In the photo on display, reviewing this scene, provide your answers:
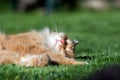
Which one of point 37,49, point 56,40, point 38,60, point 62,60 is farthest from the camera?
point 56,40

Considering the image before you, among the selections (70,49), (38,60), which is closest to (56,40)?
(70,49)

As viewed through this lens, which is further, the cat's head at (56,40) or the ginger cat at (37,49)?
the cat's head at (56,40)

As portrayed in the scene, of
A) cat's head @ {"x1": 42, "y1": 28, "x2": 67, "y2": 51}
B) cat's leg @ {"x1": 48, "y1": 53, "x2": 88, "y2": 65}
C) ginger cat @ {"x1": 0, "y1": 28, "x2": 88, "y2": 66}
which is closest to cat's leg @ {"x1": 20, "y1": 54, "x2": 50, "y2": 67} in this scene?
ginger cat @ {"x1": 0, "y1": 28, "x2": 88, "y2": 66}

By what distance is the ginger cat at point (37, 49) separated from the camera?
749cm

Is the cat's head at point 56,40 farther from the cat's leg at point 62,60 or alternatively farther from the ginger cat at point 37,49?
the cat's leg at point 62,60

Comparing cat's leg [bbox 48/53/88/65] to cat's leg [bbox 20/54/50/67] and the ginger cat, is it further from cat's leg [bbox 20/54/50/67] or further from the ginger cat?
cat's leg [bbox 20/54/50/67]

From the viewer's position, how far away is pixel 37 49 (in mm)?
7871

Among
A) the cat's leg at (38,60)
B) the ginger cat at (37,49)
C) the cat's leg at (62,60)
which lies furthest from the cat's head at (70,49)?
the cat's leg at (38,60)

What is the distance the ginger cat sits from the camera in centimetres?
749

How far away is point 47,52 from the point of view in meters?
7.80

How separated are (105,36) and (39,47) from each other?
365 inches

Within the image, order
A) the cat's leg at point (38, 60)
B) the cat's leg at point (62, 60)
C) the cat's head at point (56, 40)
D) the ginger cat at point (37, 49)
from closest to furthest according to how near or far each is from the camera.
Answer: the cat's leg at point (38, 60) → the ginger cat at point (37, 49) → the cat's leg at point (62, 60) → the cat's head at point (56, 40)

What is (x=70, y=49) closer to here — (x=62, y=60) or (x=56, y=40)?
(x=56, y=40)

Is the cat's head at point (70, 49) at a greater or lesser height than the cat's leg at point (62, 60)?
greater
